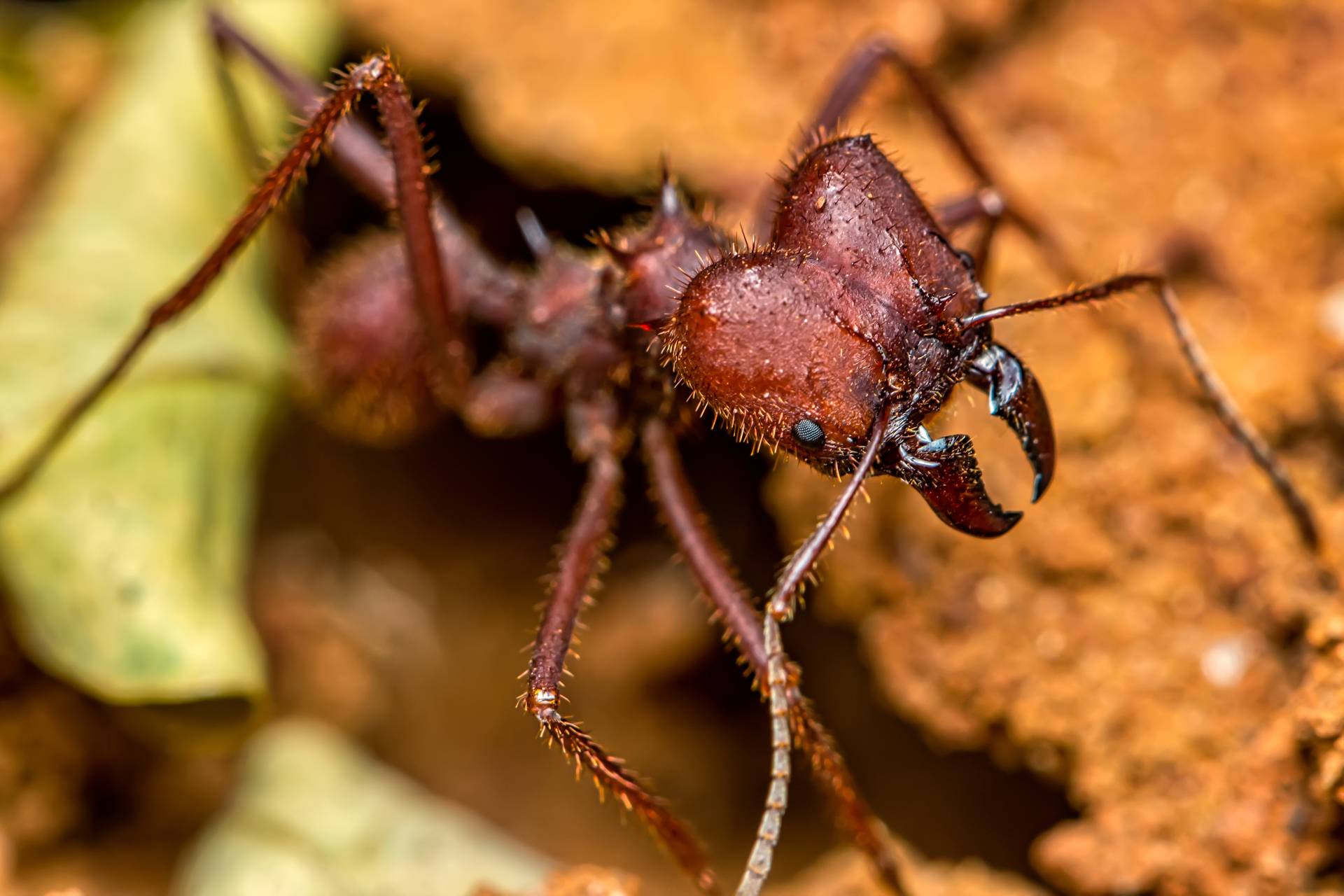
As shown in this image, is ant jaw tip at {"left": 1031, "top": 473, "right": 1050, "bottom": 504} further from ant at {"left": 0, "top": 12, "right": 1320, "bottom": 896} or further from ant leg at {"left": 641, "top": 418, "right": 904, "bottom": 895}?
ant leg at {"left": 641, "top": 418, "right": 904, "bottom": 895}

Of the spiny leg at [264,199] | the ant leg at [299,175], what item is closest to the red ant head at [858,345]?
→ the ant leg at [299,175]

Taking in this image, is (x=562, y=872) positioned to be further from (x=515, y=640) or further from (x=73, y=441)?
(x=73, y=441)

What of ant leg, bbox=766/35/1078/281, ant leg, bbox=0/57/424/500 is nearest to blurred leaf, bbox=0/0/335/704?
ant leg, bbox=0/57/424/500

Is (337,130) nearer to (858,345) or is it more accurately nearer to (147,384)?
(147,384)

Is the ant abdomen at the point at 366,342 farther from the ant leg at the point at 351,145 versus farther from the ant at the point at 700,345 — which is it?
the ant leg at the point at 351,145

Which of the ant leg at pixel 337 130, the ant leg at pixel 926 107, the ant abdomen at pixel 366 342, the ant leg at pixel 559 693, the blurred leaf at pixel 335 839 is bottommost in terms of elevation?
the blurred leaf at pixel 335 839

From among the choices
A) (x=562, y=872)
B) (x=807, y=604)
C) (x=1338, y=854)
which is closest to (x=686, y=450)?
(x=807, y=604)

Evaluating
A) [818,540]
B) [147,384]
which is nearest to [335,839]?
[147,384]
